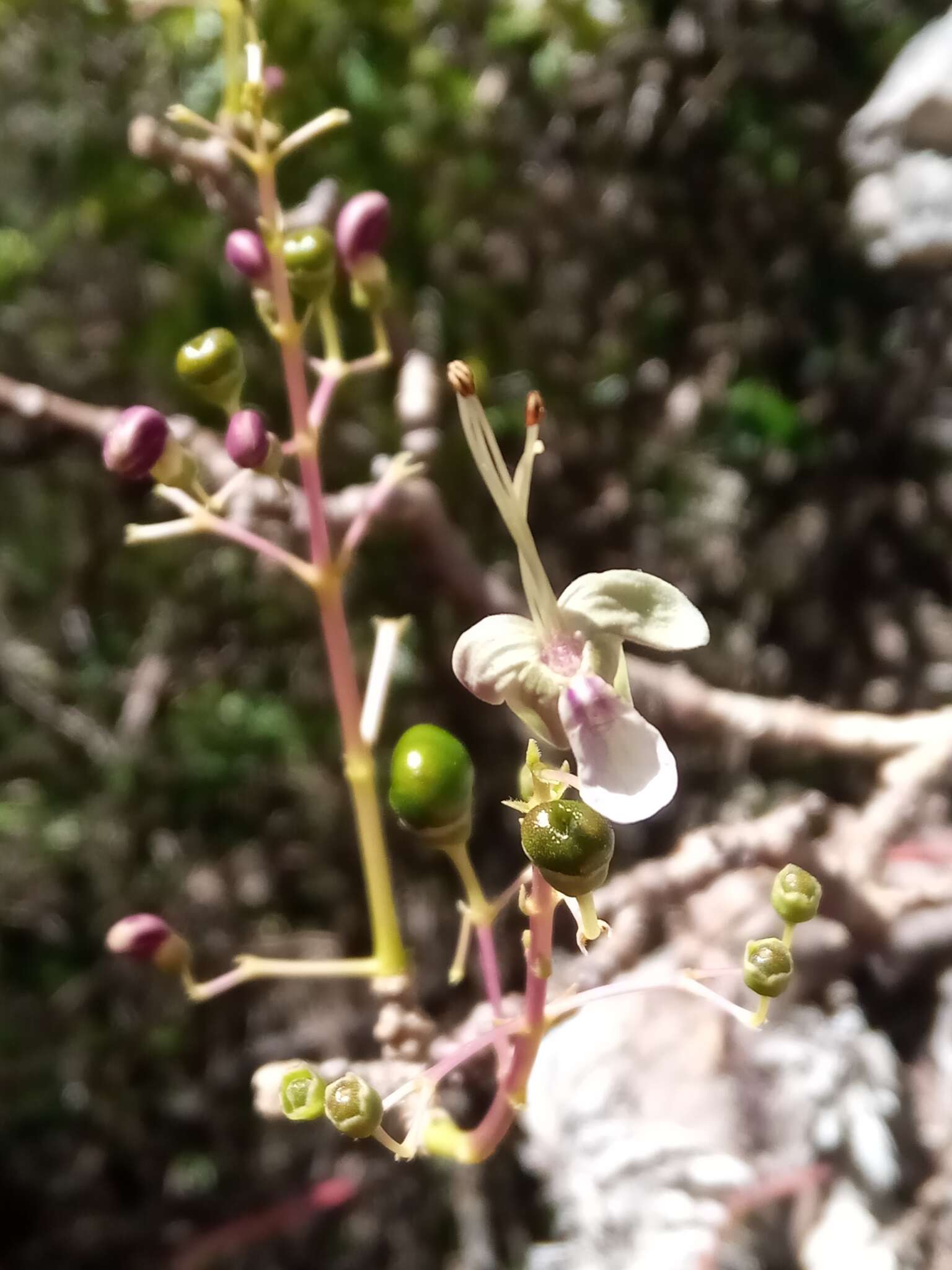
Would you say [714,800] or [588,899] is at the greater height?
[588,899]

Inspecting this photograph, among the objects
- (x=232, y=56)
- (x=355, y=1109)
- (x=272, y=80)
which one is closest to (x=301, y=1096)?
(x=355, y=1109)

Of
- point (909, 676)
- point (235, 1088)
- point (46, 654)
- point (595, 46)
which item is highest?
point (595, 46)

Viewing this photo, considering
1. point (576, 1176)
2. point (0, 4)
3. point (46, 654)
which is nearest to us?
point (576, 1176)

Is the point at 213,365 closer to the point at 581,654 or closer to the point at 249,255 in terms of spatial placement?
the point at 249,255

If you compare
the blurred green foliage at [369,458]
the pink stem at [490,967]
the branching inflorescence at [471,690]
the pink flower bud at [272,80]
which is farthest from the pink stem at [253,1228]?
the pink flower bud at [272,80]

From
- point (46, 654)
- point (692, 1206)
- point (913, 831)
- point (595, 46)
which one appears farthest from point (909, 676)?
point (46, 654)

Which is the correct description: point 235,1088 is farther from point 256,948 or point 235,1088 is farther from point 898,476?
point 898,476

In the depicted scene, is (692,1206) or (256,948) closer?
(692,1206)

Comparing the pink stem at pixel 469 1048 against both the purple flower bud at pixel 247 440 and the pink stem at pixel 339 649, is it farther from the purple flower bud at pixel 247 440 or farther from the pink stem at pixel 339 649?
the purple flower bud at pixel 247 440
